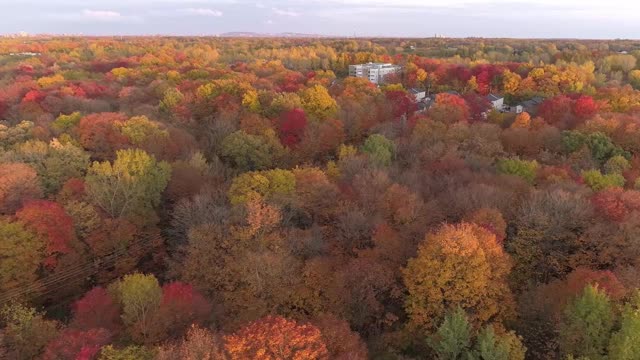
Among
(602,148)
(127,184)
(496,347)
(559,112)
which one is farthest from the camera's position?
(559,112)

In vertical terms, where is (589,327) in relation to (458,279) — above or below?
below

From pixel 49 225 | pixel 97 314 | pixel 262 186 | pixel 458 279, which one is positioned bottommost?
pixel 97 314

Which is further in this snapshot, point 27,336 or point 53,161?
point 53,161

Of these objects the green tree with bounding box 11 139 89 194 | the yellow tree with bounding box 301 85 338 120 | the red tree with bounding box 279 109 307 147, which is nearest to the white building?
the yellow tree with bounding box 301 85 338 120

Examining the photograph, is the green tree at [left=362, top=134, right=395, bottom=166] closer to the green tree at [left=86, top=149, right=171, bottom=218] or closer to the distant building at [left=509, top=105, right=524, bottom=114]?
the green tree at [left=86, top=149, right=171, bottom=218]

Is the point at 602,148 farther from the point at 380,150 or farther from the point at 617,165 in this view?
the point at 380,150

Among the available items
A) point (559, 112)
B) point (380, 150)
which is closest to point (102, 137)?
point (380, 150)
